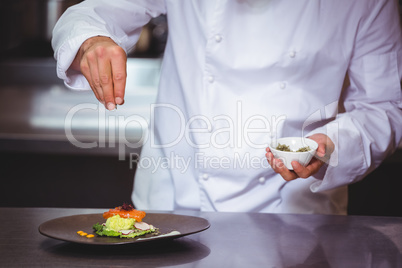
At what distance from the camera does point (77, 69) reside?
164cm

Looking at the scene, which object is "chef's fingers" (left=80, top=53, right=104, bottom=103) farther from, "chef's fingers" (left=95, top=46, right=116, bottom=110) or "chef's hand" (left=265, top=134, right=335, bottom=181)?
"chef's hand" (left=265, top=134, right=335, bottom=181)

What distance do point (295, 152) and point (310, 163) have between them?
110mm

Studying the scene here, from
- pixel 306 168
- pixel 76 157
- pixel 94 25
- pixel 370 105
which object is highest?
pixel 94 25

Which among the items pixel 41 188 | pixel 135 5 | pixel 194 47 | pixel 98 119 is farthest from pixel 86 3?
pixel 41 188

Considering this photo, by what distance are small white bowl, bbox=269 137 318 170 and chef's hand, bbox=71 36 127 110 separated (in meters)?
0.38

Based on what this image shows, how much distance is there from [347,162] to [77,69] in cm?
77

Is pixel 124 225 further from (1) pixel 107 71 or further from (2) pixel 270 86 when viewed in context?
(2) pixel 270 86

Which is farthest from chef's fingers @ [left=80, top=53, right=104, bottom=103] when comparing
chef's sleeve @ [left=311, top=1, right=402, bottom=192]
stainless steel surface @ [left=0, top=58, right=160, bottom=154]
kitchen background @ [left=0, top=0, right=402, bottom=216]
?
kitchen background @ [left=0, top=0, right=402, bottom=216]

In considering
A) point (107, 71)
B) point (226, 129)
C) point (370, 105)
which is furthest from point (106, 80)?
point (370, 105)

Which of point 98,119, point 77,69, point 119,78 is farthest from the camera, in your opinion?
point 98,119

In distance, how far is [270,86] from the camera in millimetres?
1713

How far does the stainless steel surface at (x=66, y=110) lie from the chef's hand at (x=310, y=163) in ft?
3.30

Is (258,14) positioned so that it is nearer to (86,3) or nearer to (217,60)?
(217,60)

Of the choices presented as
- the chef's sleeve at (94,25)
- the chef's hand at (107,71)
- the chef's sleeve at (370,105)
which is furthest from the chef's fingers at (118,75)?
the chef's sleeve at (370,105)
